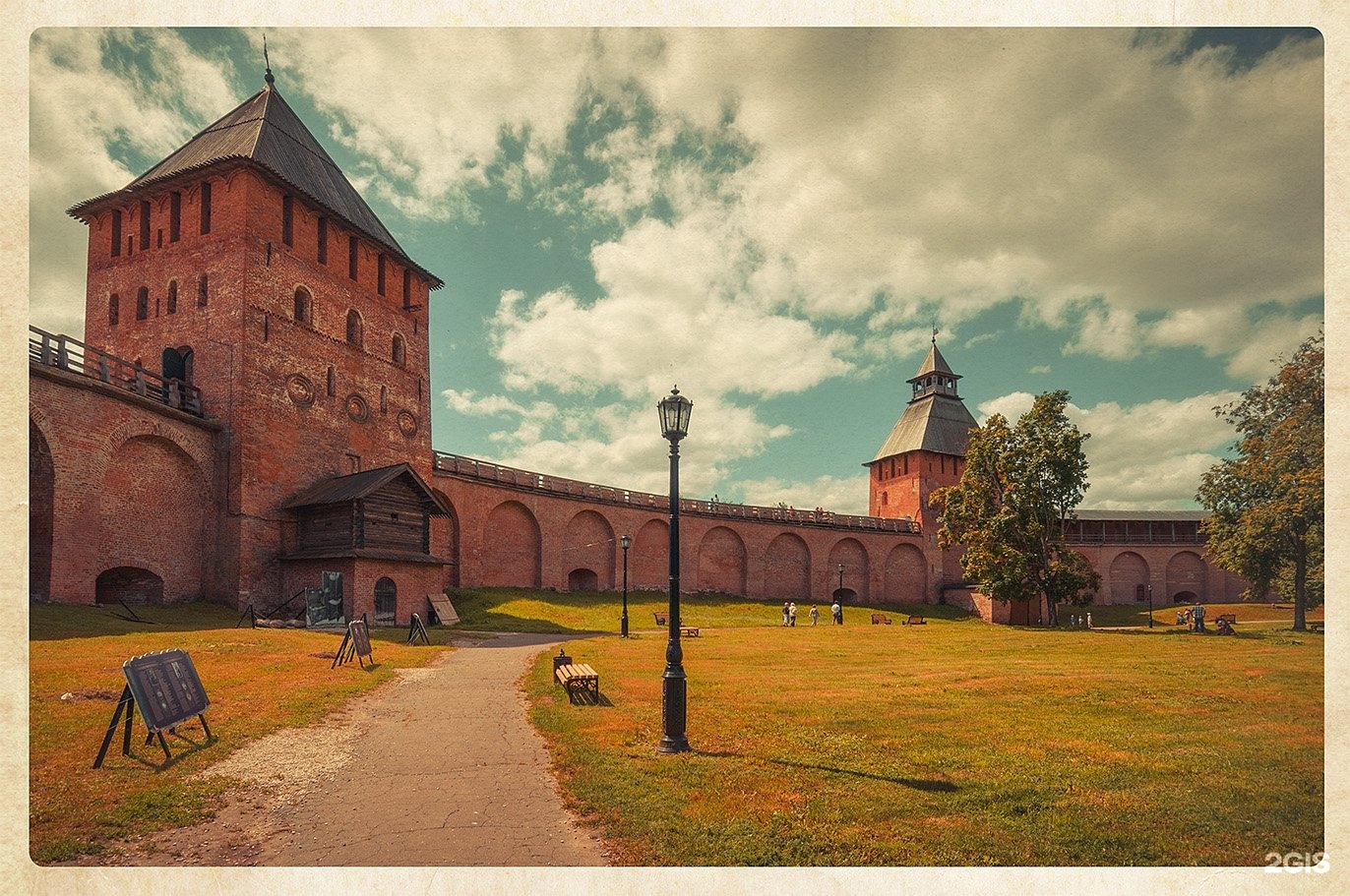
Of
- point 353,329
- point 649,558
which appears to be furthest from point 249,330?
point 649,558

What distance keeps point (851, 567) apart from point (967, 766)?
39505 millimetres

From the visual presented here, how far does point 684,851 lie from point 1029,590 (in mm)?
28851

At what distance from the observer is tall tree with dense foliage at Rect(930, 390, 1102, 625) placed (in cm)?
2922

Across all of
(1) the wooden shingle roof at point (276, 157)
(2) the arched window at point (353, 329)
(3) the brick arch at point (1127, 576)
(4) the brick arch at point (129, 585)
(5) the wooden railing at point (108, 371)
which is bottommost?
(3) the brick arch at point (1127, 576)

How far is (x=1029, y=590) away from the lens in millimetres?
29812

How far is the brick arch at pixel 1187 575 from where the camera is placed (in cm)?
4459

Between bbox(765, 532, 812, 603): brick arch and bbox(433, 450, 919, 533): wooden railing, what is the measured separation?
131cm

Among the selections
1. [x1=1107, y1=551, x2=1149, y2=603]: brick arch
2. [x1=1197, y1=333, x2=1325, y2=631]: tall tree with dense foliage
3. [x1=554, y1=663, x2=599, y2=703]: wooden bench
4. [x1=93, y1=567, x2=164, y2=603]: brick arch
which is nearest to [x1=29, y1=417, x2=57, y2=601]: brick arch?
[x1=93, y1=567, x2=164, y2=603]: brick arch

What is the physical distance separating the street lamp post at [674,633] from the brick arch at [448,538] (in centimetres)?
2158

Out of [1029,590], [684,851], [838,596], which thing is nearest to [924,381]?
[838,596]

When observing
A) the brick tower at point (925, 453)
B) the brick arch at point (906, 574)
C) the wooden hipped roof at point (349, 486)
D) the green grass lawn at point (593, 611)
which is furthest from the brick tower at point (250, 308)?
the brick tower at point (925, 453)

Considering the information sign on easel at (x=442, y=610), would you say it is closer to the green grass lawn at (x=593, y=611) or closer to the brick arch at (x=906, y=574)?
the green grass lawn at (x=593, y=611)

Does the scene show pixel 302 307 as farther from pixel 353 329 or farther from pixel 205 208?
pixel 205 208

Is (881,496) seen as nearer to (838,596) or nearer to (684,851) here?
(838,596)
